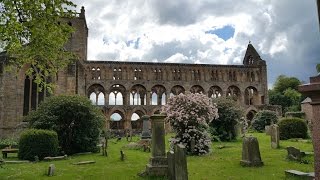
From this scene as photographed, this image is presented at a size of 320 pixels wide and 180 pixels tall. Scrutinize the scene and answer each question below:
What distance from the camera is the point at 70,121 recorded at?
64.5ft

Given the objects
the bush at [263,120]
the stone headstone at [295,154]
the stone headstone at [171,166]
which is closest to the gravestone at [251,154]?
the stone headstone at [295,154]

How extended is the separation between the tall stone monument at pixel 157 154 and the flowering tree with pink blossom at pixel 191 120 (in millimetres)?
4480

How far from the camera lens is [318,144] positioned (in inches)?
190

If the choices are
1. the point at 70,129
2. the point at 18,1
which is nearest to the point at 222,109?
the point at 70,129

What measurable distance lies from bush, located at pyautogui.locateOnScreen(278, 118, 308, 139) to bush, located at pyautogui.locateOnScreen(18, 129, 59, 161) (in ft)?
47.8

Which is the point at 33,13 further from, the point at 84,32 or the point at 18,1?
the point at 84,32

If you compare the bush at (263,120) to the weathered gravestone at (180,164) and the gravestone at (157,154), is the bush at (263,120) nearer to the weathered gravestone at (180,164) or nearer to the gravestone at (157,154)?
the gravestone at (157,154)

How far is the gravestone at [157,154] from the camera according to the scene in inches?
416

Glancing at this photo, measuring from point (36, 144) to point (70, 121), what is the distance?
Result: 3161 millimetres

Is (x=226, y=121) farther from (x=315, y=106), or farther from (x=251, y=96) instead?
(x=251, y=96)

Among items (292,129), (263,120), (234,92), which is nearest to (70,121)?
(292,129)

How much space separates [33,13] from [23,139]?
26.8 ft

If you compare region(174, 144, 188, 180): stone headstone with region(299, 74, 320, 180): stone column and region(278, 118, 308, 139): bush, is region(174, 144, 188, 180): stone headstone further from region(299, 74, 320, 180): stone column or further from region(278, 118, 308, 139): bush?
region(278, 118, 308, 139): bush

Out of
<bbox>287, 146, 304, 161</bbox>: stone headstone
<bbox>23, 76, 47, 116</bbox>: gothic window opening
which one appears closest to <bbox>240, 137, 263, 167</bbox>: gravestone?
<bbox>287, 146, 304, 161</bbox>: stone headstone
